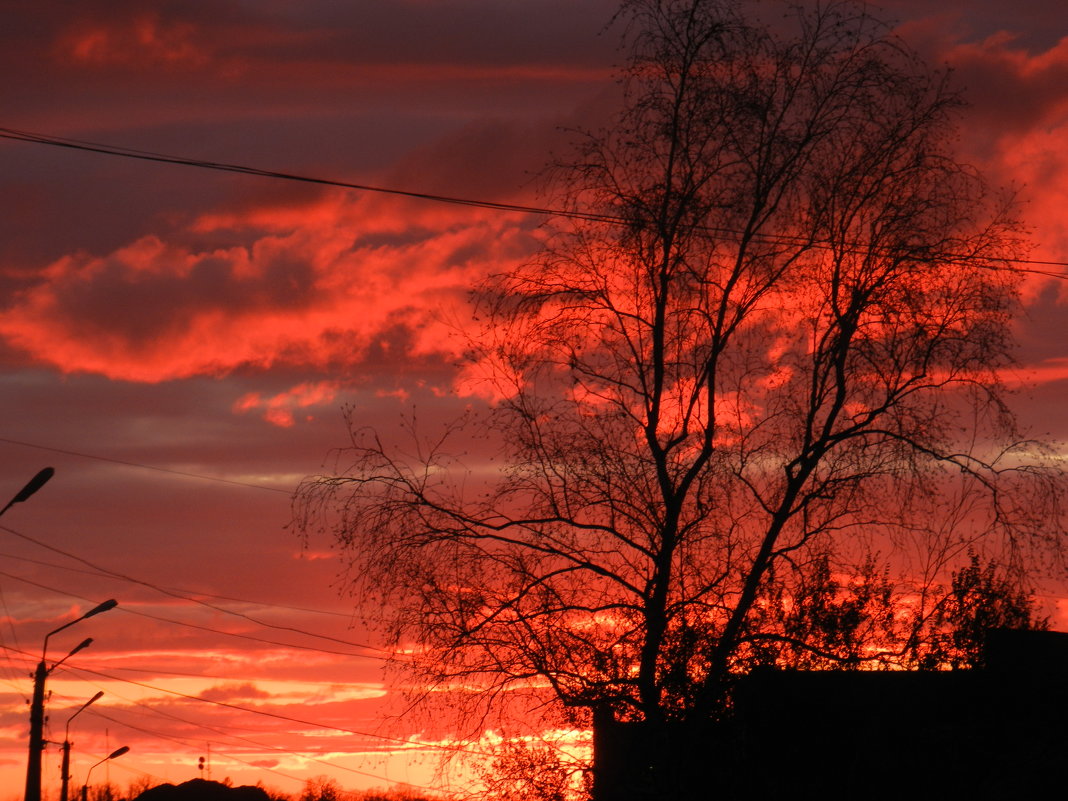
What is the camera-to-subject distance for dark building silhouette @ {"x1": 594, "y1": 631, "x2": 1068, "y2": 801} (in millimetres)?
18656

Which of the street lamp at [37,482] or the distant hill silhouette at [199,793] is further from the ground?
the street lamp at [37,482]

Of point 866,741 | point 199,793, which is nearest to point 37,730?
point 866,741

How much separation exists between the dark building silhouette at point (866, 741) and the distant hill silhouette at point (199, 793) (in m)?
64.0

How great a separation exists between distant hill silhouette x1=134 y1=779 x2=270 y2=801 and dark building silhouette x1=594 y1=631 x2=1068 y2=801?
2519 inches

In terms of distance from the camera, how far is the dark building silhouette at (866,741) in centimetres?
1866

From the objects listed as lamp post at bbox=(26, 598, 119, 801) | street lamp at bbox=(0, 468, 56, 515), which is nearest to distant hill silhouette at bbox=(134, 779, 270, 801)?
lamp post at bbox=(26, 598, 119, 801)

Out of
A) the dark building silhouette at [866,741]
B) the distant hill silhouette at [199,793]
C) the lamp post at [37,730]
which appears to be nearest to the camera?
the dark building silhouette at [866,741]

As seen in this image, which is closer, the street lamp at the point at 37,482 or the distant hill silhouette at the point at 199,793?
the street lamp at the point at 37,482

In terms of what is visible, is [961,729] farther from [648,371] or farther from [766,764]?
[648,371]

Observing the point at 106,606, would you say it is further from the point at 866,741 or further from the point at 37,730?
the point at 866,741

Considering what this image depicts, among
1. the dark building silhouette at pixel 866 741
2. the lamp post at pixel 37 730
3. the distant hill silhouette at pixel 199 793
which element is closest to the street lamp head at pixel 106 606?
the lamp post at pixel 37 730

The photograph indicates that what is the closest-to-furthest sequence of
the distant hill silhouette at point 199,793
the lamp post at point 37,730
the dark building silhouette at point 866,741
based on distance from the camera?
the dark building silhouette at point 866,741 < the lamp post at point 37,730 < the distant hill silhouette at point 199,793

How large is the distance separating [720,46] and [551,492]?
7.08 m

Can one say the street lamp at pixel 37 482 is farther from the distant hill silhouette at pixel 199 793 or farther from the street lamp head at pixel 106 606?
the distant hill silhouette at pixel 199 793
